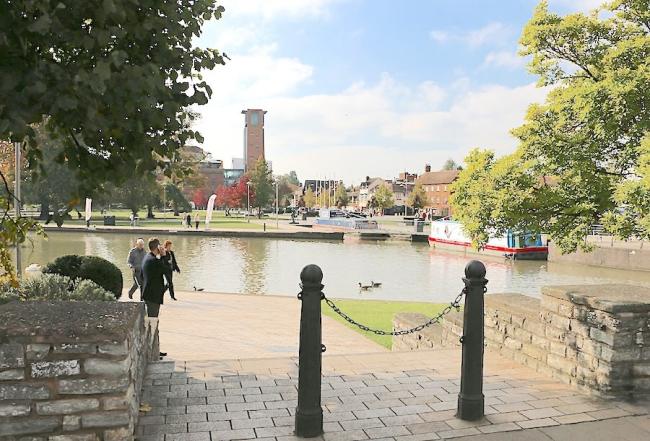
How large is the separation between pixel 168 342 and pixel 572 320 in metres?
7.43

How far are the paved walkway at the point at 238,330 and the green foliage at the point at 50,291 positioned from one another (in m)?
1.79

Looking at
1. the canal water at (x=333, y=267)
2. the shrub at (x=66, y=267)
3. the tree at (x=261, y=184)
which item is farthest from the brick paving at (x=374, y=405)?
the tree at (x=261, y=184)

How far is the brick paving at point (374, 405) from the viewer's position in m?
4.63

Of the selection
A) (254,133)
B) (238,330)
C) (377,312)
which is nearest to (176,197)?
(377,312)

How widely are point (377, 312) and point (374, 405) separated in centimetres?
902

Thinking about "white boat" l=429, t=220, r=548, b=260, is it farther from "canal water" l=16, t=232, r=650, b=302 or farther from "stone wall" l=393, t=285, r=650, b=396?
"stone wall" l=393, t=285, r=650, b=396

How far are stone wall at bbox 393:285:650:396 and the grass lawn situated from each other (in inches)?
172

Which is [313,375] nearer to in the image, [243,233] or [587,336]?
[587,336]

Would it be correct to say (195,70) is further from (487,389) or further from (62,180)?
(62,180)

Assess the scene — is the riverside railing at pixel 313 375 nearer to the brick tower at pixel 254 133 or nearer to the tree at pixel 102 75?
the tree at pixel 102 75

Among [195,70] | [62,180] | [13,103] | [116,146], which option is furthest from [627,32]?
[62,180]

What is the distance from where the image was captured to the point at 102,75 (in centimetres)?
322

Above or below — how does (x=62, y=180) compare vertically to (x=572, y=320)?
above

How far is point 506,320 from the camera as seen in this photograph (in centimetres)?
712
